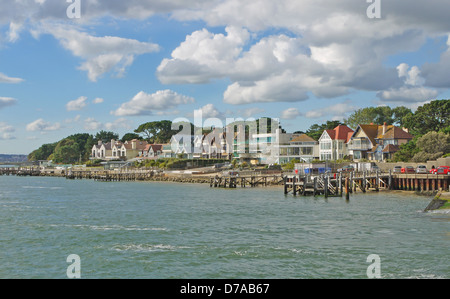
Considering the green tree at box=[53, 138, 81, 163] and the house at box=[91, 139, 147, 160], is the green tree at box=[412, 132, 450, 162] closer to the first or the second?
the house at box=[91, 139, 147, 160]

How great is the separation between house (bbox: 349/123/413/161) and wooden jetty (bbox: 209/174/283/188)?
2432cm

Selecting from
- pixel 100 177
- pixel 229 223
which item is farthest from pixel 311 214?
pixel 100 177

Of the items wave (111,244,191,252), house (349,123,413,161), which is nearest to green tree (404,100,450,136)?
house (349,123,413,161)

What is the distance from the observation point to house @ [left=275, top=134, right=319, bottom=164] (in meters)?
104

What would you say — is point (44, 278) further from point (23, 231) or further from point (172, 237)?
point (23, 231)

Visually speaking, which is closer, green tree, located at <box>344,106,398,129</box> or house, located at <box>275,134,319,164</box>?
house, located at <box>275,134,319,164</box>

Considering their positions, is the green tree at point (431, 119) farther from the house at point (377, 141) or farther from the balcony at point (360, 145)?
the balcony at point (360, 145)

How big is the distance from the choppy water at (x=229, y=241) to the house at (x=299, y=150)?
57.2 m

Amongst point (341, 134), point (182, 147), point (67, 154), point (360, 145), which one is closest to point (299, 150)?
point (341, 134)

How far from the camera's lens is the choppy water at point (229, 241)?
71.7 feet

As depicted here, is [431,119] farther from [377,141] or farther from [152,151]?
[152,151]

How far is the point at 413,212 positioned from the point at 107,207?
1165 inches

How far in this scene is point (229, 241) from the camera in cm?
2802

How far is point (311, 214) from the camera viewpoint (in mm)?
39500
